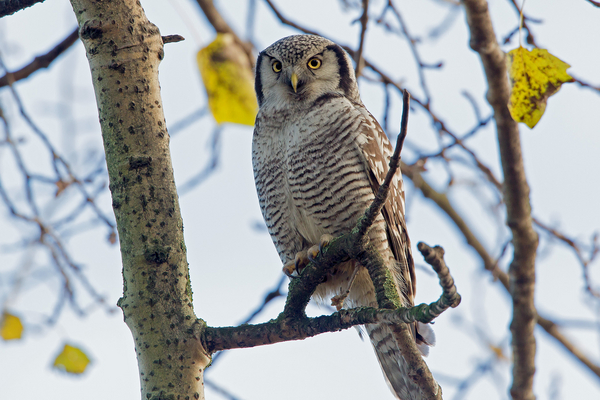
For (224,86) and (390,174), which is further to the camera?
(224,86)

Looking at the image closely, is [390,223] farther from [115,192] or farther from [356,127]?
[115,192]

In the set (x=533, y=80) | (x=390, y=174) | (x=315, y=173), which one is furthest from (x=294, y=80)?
(x=390, y=174)

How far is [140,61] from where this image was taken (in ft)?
6.49

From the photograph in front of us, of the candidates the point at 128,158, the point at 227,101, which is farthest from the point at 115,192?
the point at 227,101

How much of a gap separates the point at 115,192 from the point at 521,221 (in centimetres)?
161

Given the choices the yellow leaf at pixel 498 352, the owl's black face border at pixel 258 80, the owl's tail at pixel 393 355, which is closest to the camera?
the owl's tail at pixel 393 355

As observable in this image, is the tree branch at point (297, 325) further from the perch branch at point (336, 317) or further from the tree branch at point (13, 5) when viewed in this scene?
the tree branch at point (13, 5)

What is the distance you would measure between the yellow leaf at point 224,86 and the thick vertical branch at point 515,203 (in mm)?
1210

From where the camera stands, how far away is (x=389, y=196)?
9.99 feet

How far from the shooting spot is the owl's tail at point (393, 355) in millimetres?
3070

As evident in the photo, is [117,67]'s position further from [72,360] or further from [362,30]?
[72,360]

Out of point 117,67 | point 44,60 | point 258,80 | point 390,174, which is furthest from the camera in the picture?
point 258,80

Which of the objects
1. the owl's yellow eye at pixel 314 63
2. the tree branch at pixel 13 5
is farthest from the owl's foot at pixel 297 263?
the tree branch at pixel 13 5

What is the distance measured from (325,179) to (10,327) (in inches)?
83.7
